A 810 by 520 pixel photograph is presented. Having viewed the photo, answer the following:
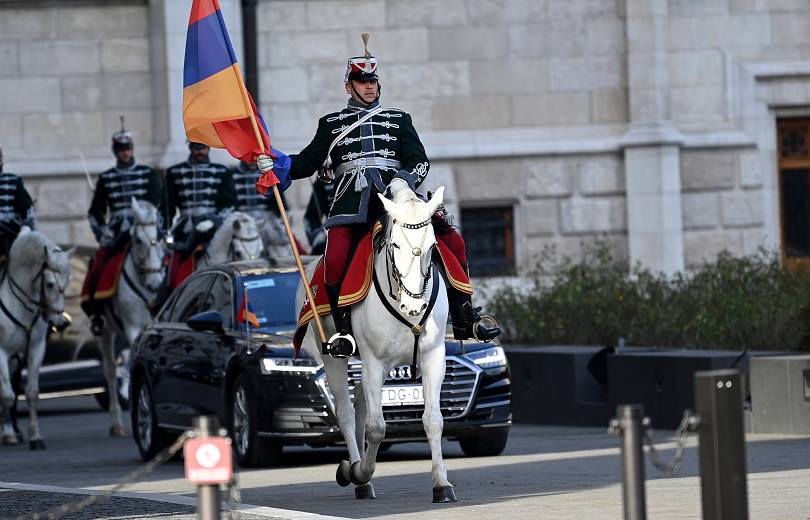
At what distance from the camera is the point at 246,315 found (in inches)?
642

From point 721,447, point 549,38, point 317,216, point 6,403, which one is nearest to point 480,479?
point 721,447

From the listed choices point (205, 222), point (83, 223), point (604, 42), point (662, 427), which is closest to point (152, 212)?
point (205, 222)

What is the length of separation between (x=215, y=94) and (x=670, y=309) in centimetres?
729

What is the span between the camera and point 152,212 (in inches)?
816

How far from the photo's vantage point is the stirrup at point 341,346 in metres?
12.7

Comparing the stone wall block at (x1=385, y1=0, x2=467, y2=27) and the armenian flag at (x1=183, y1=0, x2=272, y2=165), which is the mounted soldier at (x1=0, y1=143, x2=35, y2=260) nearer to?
the armenian flag at (x1=183, y1=0, x2=272, y2=165)

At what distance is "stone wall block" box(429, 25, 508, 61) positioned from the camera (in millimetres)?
28828

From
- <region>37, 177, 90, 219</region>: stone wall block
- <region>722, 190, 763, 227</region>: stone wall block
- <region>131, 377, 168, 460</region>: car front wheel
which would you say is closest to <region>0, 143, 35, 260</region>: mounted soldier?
<region>131, 377, 168, 460</region>: car front wheel

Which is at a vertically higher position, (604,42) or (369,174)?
(604,42)

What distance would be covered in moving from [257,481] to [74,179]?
14340mm

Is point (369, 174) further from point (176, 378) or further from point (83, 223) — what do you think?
point (83, 223)

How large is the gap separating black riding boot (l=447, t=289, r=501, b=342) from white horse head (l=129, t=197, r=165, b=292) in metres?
7.82

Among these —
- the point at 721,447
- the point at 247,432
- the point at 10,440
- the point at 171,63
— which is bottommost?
the point at 10,440

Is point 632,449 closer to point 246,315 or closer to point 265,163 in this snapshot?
point 265,163
